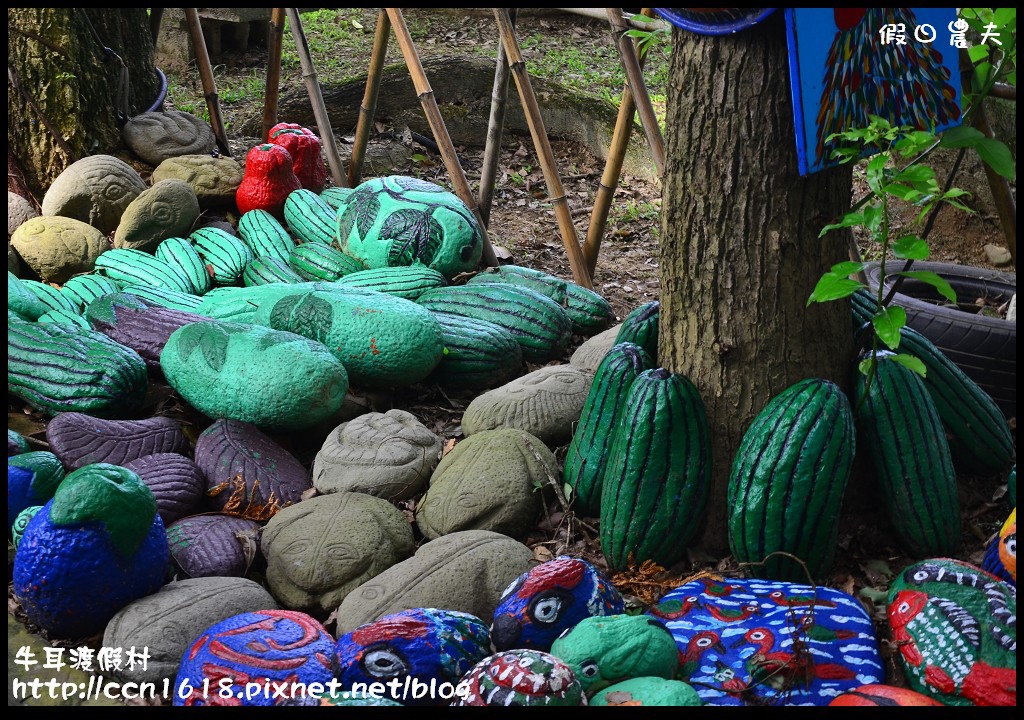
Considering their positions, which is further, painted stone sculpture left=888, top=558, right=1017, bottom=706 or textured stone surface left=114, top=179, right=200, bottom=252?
textured stone surface left=114, top=179, right=200, bottom=252

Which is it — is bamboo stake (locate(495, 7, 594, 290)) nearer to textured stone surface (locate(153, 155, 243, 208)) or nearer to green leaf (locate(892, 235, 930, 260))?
textured stone surface (locate(153, 155, 243, 208))

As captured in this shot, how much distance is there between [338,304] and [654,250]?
2602 millimetres

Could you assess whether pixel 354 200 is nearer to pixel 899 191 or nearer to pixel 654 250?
pixel 654 250

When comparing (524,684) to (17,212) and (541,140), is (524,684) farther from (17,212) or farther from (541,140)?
(17,212)

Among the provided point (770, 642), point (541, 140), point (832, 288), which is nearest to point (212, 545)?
point (770, 642)

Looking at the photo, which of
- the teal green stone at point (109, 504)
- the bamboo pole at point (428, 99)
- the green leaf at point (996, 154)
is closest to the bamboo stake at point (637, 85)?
the bamboo pole at point (428, 99)

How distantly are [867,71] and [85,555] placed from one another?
2.35 m

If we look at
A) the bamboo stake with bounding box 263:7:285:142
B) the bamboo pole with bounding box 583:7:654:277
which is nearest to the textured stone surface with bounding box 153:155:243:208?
the bamboo stake with bounding box 263:7:285:142

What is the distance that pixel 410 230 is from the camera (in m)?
4.28

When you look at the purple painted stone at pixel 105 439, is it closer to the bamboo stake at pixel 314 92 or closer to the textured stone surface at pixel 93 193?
the textured stone surface at pixel 93 193

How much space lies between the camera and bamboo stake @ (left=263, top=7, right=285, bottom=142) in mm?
5113

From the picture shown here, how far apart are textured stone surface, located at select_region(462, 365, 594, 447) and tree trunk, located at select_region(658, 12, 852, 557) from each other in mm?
582

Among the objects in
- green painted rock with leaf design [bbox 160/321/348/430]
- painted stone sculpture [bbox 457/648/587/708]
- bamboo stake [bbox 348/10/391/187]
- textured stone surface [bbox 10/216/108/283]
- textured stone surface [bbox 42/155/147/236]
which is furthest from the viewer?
bamboo stake [bbox 348/10/391/187]
